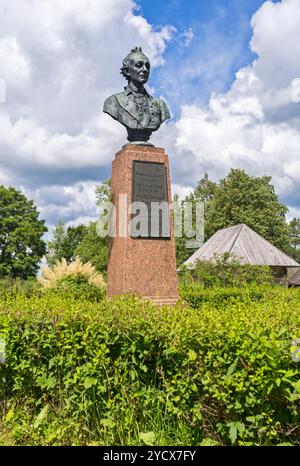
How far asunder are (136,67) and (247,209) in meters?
30.6

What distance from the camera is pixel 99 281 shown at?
12.9 metres

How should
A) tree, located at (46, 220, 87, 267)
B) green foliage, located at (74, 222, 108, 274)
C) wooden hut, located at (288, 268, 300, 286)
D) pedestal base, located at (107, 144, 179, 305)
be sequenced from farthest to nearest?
tree, located at (46, 220, 87, 267), green foliage, located at (74, 222, 108, 274), wooden hut, located at (288, 268, 300, 286), pedestal base, located at (107, 144, 179, 305)

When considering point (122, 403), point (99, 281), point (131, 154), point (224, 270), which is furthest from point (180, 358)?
point (224, 270)

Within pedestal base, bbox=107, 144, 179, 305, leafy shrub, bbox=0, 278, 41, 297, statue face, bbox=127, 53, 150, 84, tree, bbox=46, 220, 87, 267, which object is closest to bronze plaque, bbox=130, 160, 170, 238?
pedestal base, bbox=107, 144, 179, 305

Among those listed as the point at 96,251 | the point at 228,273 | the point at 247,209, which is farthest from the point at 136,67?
the point at 247,209

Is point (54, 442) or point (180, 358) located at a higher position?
point (180, 358)

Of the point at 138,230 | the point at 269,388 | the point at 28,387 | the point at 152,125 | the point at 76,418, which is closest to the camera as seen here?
the point at 269,388

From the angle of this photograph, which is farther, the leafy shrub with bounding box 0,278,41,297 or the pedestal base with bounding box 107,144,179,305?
the leafy shrub with bounding box 0,278,41,297

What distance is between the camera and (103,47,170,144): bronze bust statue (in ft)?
25.9

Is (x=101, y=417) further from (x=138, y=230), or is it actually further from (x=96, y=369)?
(x=138, y=230)

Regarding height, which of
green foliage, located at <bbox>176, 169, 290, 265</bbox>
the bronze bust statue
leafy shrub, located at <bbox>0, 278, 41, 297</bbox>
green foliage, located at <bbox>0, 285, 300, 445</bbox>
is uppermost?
green foliage, located at <bbox>176, 169, 290, 265</bbox>

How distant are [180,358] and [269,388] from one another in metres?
0.81

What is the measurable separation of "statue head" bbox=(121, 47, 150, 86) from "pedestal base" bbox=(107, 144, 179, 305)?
1.31m

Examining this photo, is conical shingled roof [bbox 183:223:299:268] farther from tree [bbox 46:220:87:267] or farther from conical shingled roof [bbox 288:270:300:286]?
tree [bbox 46:220:87:267]
